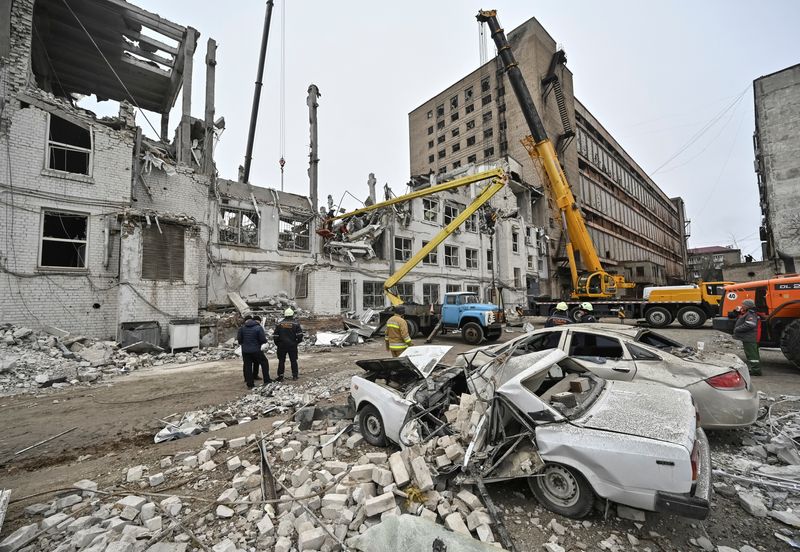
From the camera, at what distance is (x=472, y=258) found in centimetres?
2567

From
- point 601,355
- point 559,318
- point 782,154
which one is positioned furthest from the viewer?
point 782,154

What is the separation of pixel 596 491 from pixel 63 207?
15032 mm

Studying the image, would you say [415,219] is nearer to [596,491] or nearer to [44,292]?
[44,292]

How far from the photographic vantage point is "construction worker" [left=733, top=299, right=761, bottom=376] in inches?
255

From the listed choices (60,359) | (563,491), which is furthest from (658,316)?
(60,359)

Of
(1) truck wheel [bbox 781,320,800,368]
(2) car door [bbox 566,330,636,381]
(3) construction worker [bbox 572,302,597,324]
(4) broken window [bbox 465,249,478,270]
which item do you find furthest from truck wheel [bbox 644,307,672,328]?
(2) car door [bbox 566,330,636,381]

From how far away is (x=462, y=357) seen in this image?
5555mm

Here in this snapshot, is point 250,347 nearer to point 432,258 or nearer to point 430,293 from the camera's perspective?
point 430,293

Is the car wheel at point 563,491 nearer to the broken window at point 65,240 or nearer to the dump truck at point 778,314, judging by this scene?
the dump truck at point 778,314

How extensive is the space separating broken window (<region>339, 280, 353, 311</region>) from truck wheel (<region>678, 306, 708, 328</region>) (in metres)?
15.9

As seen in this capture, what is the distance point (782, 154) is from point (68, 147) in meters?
41.6

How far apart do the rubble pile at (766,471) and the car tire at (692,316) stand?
12.9 m

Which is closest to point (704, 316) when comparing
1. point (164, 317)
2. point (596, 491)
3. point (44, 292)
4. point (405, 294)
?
point (405, 294)

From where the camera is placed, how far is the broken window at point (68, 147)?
34.6ft
